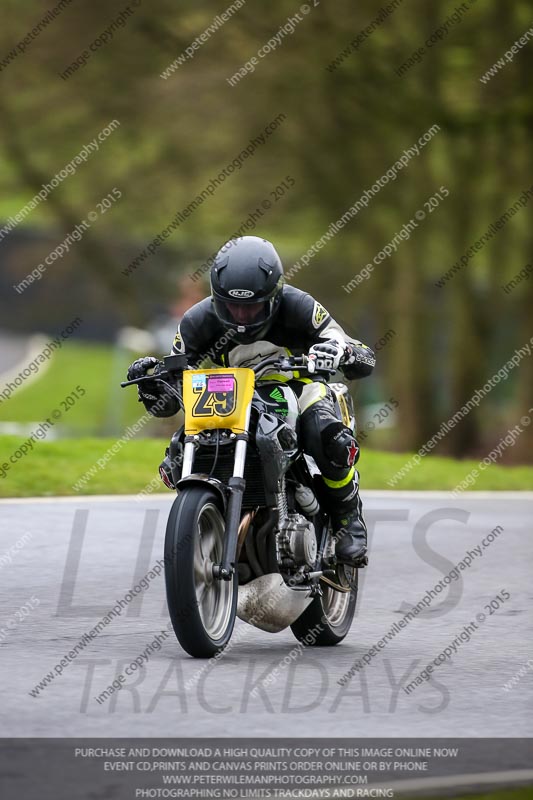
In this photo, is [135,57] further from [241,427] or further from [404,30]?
[241,427]

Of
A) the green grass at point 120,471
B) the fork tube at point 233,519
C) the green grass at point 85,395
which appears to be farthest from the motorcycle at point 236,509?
the green grass at point 85,395

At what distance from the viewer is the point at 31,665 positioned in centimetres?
734

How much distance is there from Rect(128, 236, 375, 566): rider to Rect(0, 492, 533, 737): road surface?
82cm

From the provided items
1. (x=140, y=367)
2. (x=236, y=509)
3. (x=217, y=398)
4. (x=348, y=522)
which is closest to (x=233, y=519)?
(x=236, y=509)

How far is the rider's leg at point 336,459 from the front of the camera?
796 cm

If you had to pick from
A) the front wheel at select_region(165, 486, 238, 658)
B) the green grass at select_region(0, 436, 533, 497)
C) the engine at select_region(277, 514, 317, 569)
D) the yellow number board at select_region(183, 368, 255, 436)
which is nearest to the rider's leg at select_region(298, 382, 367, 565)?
the engine at select_region(277, 514, 317, 569)

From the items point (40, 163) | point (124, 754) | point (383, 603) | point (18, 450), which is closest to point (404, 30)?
point (40, 163)

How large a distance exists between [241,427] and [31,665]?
55.3 inches

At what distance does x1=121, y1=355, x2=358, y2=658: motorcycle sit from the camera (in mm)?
7197

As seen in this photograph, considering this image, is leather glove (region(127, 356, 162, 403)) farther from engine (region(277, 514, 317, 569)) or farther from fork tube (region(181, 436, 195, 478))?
engine (region(277, 514, 317, 569))

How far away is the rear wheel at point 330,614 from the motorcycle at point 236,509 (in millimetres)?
101

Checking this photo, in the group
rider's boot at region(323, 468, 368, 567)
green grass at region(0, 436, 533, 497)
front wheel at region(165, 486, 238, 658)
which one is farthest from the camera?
green grass at region(0, 436, 533, 497)

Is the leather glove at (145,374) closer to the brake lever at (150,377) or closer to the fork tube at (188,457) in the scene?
the brake lever at (150,377)

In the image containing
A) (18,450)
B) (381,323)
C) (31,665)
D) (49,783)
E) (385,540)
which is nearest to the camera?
(49,783)
